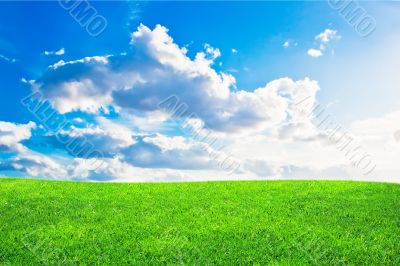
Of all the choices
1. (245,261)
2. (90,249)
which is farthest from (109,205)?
(245,261)

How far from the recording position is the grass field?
13.4m

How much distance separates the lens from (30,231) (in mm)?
15656

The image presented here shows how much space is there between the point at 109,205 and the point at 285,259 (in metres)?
8.89

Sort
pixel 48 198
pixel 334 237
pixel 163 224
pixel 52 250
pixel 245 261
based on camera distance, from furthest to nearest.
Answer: pixel 48 198, pixel 163 224, pixel 334 237, pixel 52 250, pixel 245 261

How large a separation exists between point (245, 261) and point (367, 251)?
13.3 feet

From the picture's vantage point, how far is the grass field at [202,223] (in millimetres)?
13398

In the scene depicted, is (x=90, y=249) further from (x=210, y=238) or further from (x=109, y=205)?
(x=109, y=205)

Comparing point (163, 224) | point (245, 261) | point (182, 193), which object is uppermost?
point (182, 193)

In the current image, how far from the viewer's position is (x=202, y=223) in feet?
53.1

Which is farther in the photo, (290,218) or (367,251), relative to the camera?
(290,218)

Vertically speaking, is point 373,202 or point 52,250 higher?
point 373,202

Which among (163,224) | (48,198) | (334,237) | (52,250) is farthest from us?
(48,198)

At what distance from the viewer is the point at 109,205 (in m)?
19.2

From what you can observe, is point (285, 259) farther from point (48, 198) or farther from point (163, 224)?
point (48, 198)
